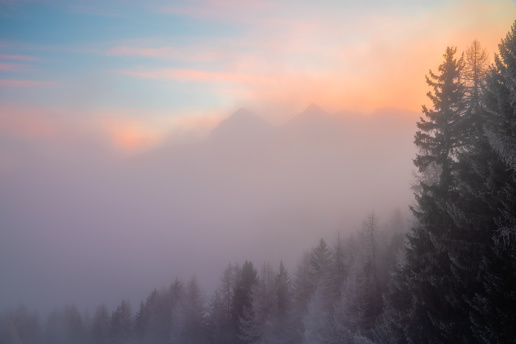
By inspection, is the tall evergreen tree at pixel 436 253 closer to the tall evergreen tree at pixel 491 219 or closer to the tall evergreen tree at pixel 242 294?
the tall evergreen tree at pixel 491 219

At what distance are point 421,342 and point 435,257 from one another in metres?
4.67

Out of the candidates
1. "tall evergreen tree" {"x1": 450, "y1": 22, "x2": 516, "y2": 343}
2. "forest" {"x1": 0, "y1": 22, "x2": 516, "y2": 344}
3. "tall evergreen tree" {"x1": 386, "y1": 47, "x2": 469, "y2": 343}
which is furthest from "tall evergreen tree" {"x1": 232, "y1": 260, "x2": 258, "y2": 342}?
"tall evergreen tree" {"x1": 450, "y1": 22, "x2": 516, "y2": 343}

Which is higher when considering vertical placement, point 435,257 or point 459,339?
point 435,257

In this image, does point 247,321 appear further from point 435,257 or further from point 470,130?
point 470,130

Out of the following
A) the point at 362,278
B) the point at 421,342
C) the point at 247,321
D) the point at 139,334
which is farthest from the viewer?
the point at 139,334

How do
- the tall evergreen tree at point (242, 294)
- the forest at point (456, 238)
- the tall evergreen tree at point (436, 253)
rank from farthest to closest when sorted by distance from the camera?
the tall evergreen tree at point (242, 294) → the tall evergreen tree at point (436, 253) → the forest at point (456, 238)

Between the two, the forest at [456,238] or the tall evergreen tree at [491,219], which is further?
the forest at [456,238]

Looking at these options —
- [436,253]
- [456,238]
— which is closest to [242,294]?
[436,253]

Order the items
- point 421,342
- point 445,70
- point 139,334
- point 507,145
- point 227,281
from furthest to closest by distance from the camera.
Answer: point 139,334, point 227,281, point 445,70, point 421,342, point 507,145

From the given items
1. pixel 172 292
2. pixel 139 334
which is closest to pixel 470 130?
pixel 172 292

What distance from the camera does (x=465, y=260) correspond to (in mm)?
13445

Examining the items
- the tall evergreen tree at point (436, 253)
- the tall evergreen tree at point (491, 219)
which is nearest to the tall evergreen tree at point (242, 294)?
the tall evergreen tree at point (436, 253)

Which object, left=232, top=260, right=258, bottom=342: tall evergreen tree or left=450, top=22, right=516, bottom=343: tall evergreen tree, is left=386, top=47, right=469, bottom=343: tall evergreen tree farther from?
left=232, top=260, right=258, bottom=342: tall evergreen tree

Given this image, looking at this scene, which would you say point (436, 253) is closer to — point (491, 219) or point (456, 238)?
point (456, 238)
